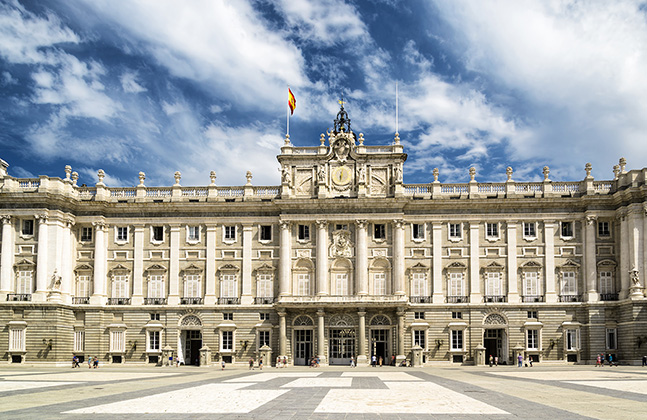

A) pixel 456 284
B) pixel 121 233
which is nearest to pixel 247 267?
pixel 121 233

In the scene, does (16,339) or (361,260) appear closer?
(16,339)

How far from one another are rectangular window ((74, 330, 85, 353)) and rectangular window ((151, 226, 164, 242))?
35.0 ft

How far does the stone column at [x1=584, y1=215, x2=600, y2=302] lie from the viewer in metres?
58.4

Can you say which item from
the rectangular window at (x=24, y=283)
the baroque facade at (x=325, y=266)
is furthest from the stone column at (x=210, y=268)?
the rectangular window at (x=24, y=283)

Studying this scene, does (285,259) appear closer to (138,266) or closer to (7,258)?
(138,266)

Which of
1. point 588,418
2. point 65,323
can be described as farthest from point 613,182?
point 65,323

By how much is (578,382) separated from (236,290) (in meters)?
35.9

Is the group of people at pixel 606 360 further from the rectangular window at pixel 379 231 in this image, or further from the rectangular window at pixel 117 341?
the rectangular window at pixel 117 341

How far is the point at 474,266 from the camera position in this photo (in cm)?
6041

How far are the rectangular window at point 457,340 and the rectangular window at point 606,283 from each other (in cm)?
1311

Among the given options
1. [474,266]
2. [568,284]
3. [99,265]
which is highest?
[99,265]

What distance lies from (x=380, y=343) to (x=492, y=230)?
577 inches

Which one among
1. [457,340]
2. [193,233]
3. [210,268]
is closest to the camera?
[457,340]

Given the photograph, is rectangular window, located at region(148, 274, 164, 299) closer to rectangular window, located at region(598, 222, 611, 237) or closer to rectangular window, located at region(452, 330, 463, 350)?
rectangular window, located at region(452, 330, 463, 350)
